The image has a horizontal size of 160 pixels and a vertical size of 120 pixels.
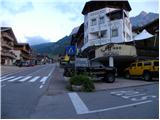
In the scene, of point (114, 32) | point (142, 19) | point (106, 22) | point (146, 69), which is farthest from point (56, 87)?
point (142, 19)

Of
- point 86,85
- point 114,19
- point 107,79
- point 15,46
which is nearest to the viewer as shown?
point 86,85

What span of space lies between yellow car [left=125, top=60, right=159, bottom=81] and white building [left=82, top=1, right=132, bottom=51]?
14.3m

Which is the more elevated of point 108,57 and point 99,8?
point 99,8

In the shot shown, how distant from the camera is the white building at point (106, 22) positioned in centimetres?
4738

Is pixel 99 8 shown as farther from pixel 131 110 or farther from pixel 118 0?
pixel 131 110

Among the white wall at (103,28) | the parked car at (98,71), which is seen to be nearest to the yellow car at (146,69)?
the parked car at (98,71)

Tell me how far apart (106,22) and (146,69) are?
20.5 metres

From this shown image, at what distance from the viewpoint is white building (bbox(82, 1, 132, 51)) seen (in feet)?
155

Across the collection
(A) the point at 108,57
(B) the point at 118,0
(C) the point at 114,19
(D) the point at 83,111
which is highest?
(B) the point at 118,0

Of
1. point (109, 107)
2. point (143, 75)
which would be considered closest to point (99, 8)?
point (143, 75)

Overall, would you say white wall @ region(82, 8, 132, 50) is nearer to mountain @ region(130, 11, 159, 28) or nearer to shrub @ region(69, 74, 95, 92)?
mountain @ region(130, 11, 159, 28)

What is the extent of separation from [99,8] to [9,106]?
133 feet

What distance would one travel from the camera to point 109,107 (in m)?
12.0

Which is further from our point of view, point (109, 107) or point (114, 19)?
point (114, 19)
